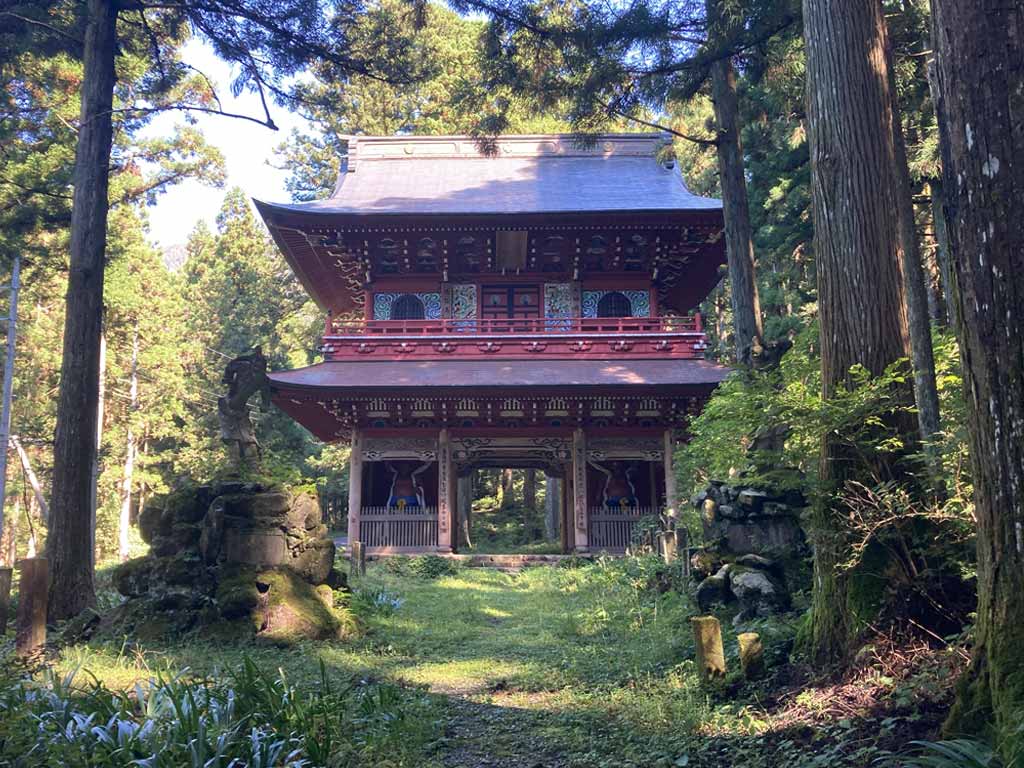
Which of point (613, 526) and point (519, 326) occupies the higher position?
point (519, 326)

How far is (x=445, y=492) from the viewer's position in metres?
16.0

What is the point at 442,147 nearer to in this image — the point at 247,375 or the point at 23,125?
the point at 23,125

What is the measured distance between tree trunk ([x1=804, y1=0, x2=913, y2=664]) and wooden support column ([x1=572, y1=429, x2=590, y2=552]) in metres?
10.8

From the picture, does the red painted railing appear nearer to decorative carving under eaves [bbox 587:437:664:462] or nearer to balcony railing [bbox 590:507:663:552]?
decorative carving under eaves [bbox 587:437:664:462]

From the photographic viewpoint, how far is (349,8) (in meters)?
9.95

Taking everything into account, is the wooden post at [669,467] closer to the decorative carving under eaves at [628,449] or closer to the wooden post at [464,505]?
the decorative carving under eaves at [628,449]

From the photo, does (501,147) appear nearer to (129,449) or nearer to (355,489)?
(355,489)

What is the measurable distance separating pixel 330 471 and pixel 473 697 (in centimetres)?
2536

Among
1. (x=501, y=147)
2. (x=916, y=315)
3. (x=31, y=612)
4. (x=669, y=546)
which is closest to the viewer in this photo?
(x=31, y=612)

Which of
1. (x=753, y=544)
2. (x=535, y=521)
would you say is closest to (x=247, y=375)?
(x=753, y=544)

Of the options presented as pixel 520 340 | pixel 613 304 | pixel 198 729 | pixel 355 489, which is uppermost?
pixel 613 304

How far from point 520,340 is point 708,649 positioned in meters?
12.3

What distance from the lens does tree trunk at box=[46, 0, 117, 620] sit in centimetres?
804

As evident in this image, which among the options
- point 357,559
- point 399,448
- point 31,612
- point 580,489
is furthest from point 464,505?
point 31,612
